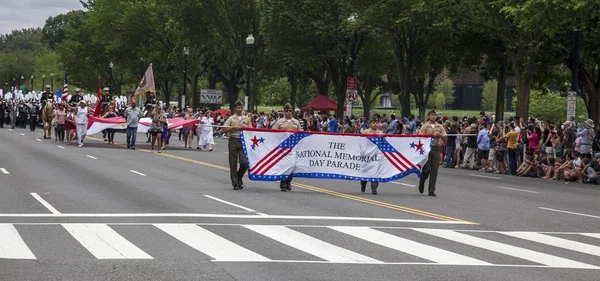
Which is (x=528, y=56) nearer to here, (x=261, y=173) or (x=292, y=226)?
(x=261, y=173)

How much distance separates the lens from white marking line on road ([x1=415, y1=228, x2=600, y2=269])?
38.8ft

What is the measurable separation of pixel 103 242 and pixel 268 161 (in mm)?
9283

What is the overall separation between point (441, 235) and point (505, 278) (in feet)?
12.2

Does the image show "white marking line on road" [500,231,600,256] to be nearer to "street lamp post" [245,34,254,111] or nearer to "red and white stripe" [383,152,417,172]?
"red and white stripe" [383,152,417,172]

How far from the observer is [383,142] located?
21.9 meters

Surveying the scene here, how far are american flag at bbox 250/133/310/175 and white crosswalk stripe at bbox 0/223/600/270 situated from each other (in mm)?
6850

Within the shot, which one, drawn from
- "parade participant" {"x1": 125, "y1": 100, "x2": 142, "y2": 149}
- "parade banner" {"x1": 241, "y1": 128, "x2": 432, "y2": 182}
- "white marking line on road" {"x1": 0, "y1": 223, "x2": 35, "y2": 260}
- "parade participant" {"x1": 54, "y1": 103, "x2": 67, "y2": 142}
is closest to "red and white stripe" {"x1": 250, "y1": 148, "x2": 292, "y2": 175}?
"parade banner" {"x1": 241, "y1": 128, "x2": 432, "y2": 182}

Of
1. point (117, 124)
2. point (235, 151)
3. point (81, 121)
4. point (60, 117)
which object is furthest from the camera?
point (60, 117)

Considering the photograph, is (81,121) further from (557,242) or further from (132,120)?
(557,242)

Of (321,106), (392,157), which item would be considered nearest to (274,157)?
(392,157)

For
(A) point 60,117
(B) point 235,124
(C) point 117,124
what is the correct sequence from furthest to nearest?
(A) point 60,117 → (C) point 117,124 → (B) point 235,124

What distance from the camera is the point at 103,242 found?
12.5 metres

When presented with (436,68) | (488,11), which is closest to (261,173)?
(488,11)

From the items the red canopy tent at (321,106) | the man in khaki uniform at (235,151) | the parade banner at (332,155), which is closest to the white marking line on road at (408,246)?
the man in khaki uniform at (235,151)
